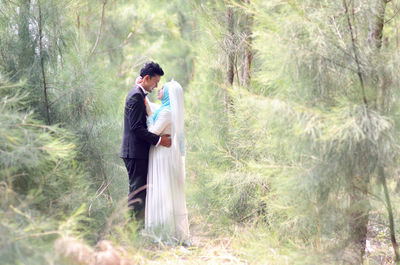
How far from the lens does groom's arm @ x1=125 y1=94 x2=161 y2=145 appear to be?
12.1 ft

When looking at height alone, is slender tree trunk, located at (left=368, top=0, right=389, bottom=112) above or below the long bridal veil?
above

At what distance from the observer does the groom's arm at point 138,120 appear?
145 inches

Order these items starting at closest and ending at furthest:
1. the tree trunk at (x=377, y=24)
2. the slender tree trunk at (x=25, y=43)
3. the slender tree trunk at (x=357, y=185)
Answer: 1. the slender tree trunk at (x=357, y=185)
2. the tree trunk at (x=377, y=24)
3. the slender tree trunk at (x=25, y=43)

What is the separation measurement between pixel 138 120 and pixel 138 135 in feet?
0.43

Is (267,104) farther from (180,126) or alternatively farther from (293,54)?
(180,126)

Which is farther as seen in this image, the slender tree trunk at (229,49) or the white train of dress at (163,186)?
the slender tree trunk at (229,49)

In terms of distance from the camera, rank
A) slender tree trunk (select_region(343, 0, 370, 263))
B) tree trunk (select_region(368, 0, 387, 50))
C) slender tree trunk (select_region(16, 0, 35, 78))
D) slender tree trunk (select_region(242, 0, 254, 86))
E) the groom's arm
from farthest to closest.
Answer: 1. slender tree trunk (select_region(242, 0, 254, 86))
2. the groom's arm
3. slender tree trunk (select_region(16, 0, 35, 78))
4. tree trunk (select_region(368, 0, 387, 50))
5. slender tree trunk (select_region(343, 0, 370, 263))

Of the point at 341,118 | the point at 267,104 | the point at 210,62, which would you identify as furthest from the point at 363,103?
the point at 210,62

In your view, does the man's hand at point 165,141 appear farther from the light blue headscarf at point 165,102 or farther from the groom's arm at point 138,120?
the light blue headscarf at point 165,102

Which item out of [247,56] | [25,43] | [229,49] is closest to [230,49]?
[229,49]

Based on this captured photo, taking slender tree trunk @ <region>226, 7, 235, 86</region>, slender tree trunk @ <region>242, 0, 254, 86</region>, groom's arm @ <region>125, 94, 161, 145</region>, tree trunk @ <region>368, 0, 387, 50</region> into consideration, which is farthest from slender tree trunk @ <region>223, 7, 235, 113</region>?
tree trunk @ <region>368, 0, 387, 50</region>

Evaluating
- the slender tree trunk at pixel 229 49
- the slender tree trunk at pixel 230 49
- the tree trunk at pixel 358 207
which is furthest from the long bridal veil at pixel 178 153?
the tree trunk at pixel 358 207

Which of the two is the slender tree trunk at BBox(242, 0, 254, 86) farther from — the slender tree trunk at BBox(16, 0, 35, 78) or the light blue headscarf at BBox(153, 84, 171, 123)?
the slender tree trunk at BBox(16, 0, 35, 78)

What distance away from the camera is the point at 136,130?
369 centimetres
